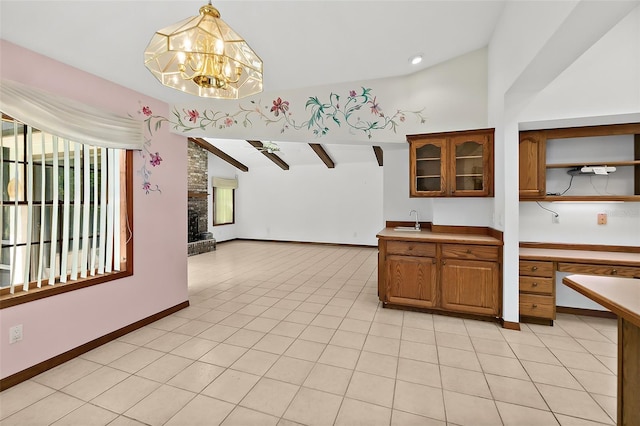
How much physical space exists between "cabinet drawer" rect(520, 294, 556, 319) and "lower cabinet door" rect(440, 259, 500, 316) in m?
0.25

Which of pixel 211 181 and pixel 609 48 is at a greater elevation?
pixel 609 48

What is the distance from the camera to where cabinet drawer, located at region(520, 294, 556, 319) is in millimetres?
2822

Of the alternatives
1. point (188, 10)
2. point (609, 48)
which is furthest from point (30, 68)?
point (609, 48)

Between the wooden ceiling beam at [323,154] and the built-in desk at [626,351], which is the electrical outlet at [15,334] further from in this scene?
the wooden ceiling beam at [323,154]

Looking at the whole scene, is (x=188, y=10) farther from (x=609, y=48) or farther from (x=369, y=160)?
(x=369, y=160)

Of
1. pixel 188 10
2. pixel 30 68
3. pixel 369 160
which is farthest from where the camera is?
pixel 369 160

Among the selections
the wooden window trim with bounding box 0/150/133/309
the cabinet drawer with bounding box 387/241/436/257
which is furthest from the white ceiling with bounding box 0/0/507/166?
the cabinet drawer with bounding box 387/241/436/257

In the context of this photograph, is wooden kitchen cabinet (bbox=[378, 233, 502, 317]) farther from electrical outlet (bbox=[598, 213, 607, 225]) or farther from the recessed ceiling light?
the recessed ceiling light

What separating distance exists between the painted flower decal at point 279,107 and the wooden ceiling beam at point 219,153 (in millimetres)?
4095

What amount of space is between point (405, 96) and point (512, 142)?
1320 millimetres

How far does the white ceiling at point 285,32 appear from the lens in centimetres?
192

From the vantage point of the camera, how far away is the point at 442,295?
3.12m

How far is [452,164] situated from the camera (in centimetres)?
326

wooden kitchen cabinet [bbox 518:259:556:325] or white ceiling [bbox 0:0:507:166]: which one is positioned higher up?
white ceiling [bbox 0:0:507:166]
